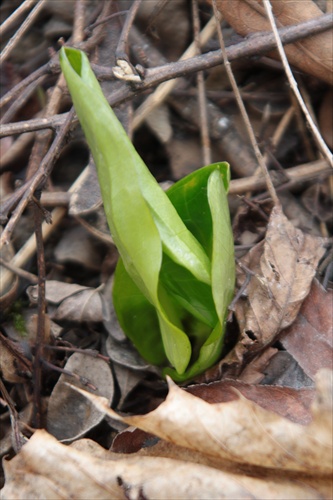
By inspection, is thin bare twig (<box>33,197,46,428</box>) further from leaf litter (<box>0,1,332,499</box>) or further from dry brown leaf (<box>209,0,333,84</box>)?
dry brown leaf (<box>209,0,333,84</box>)

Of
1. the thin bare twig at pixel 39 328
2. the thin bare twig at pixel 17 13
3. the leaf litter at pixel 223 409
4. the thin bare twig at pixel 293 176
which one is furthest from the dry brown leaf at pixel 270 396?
the thin bare twig at pixel 17 13

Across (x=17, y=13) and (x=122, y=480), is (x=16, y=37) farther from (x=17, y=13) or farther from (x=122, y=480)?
(x=122, y=480)

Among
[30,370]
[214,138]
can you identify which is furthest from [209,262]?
[214,138]

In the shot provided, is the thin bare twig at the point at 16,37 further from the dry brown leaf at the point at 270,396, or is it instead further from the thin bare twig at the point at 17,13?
the dry brown leaf at the point at 270,396

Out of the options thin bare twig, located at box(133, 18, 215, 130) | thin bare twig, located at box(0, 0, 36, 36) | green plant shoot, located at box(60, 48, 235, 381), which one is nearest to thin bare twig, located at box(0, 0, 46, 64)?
thin bare twig, located at box(0, 0, 36, 36)

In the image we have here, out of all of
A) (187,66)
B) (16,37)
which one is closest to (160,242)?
(187,66)

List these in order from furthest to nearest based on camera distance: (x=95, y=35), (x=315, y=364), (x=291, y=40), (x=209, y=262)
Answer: (x=95, y=35) → (x=291, y=40) → (x=315, y=364) → (x=209, y=262)

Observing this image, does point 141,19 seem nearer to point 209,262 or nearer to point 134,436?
point 209,262
